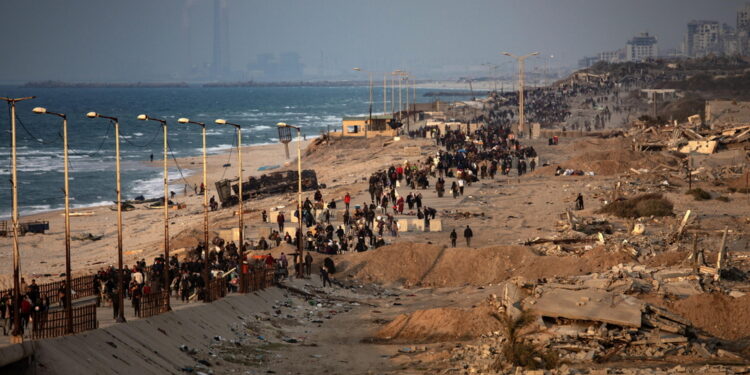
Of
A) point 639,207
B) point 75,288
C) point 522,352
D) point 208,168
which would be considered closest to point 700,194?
point 639,207

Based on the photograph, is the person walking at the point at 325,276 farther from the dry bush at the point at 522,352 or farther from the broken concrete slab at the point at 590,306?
the dry bush at the point at 522,352

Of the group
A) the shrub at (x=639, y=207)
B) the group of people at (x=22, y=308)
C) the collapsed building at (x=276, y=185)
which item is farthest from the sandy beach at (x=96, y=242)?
the shrub at (x=639, y=207)

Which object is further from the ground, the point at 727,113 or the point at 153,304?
the point at 727,113

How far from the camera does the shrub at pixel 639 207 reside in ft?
131

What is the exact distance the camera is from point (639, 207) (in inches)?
1593

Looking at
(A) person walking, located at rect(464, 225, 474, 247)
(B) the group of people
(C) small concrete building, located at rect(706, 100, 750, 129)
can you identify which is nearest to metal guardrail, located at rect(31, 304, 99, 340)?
(B) the group of people

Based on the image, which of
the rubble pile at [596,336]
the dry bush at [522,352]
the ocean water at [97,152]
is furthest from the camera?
the ocean water at [97,152]

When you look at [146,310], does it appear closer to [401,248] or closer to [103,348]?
[103,348]

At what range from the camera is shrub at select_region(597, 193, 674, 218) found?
1577 inches

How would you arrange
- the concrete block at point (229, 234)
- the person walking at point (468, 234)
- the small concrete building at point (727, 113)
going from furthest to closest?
the small concrete building at point (727, 113) < the concrete block at point (229, 234) < the person walking at point (468, 234)

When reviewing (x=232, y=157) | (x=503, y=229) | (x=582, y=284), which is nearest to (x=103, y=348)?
(x=582, y=284)

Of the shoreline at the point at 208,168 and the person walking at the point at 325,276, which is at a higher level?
the person walking at the point at 325,276

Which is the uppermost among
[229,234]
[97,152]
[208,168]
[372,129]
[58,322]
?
[372,129]

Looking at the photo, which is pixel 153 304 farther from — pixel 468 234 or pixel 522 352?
pixel 468 234
